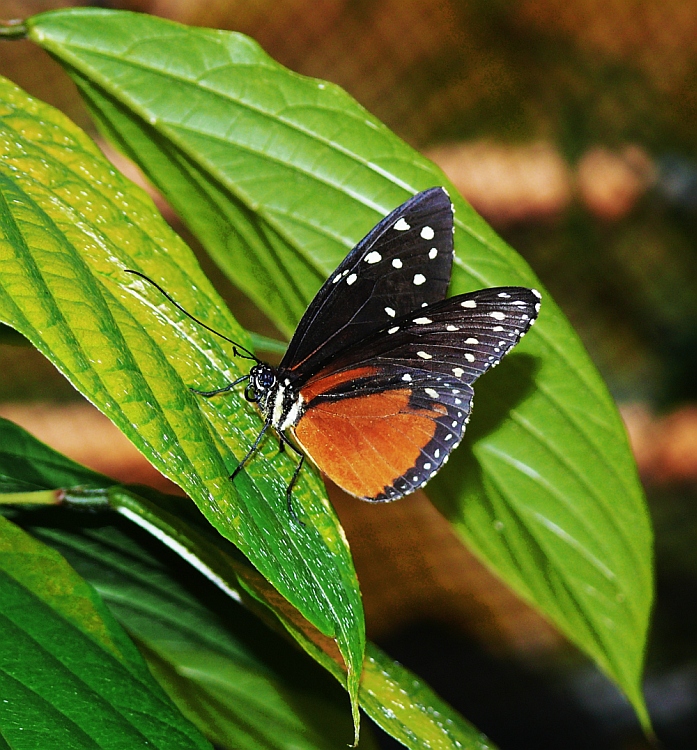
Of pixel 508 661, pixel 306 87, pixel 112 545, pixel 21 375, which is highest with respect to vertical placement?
pixel 306 87

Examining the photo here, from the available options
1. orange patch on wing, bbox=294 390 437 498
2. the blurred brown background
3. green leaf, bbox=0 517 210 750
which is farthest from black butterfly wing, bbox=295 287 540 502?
the blurred brown background

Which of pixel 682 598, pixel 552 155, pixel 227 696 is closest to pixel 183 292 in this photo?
pixel 227 696

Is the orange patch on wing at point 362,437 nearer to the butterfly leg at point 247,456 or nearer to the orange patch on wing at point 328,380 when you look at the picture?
the orange patch on wing at point 328,380

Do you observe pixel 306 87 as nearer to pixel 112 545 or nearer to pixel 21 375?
pixel 112 545

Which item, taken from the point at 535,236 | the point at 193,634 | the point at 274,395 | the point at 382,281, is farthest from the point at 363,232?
the point at 535,236

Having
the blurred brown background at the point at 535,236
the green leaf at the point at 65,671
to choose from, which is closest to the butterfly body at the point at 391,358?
the green leaf at the point at 65,671

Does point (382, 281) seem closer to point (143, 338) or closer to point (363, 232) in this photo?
point (363, 232)

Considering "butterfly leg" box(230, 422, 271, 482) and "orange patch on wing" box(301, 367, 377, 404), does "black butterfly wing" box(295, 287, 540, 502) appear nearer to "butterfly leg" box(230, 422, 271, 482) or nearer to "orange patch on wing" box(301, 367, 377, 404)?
"orange patch on wing" box(301, 367, 377, 404)
